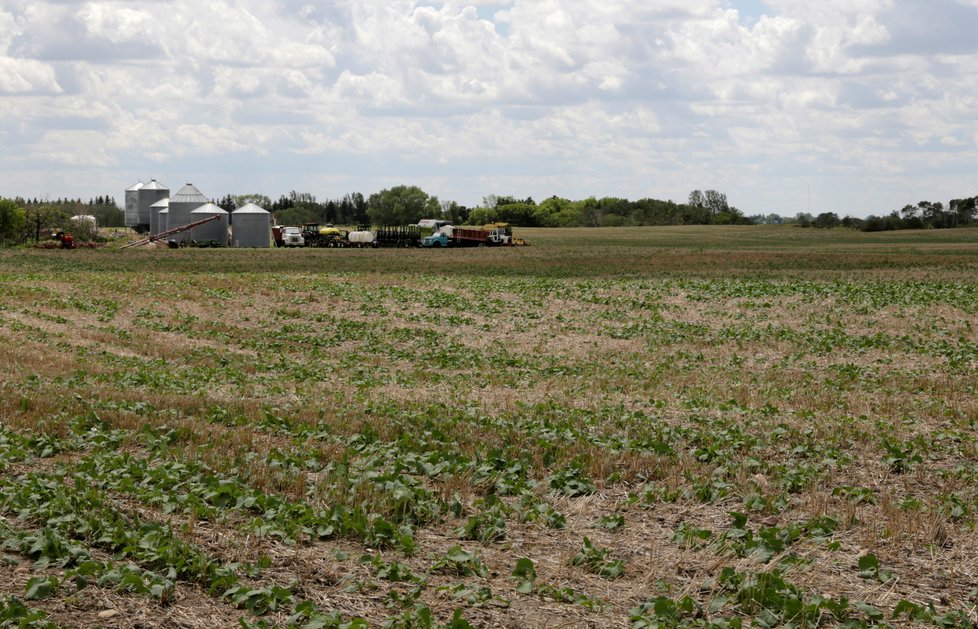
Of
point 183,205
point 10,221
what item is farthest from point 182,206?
point 10,221

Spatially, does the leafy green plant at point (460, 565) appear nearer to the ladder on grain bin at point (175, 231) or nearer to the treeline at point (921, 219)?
the ladder on grain bin at point (175, 231)

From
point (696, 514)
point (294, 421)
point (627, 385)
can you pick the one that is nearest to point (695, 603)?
point (696, 514)

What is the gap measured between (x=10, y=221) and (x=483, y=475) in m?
79.2

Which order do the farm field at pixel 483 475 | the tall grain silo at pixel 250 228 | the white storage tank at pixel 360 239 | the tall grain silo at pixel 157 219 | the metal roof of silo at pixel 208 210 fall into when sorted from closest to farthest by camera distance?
the farm field at pixel 483 475 < the white storage tank at pixel 360 239 < the tall grain silo at pixel 250 228 < the metal roof of silo at pixel 208 210 < the tall grain silo at pixel 157 219

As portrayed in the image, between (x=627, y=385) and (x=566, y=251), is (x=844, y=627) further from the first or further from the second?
(x=566, y=251)

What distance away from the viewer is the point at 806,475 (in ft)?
37.2

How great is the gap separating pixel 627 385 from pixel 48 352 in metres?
11.7

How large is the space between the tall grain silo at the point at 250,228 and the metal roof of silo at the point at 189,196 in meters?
12.0

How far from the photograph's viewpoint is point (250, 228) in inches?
3472

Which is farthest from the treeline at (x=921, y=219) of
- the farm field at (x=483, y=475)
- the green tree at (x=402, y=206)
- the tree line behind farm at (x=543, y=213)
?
the farm field at (x=483, y=475)

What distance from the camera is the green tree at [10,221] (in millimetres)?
79125

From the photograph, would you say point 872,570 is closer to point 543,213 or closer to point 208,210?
point 208,210

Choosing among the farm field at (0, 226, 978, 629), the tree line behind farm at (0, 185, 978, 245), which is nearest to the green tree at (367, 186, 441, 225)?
the tree line behind farm at (0, 185, 978, 245)

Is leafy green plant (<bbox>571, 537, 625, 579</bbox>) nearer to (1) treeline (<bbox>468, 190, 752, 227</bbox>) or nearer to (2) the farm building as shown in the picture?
(2) the farm building
